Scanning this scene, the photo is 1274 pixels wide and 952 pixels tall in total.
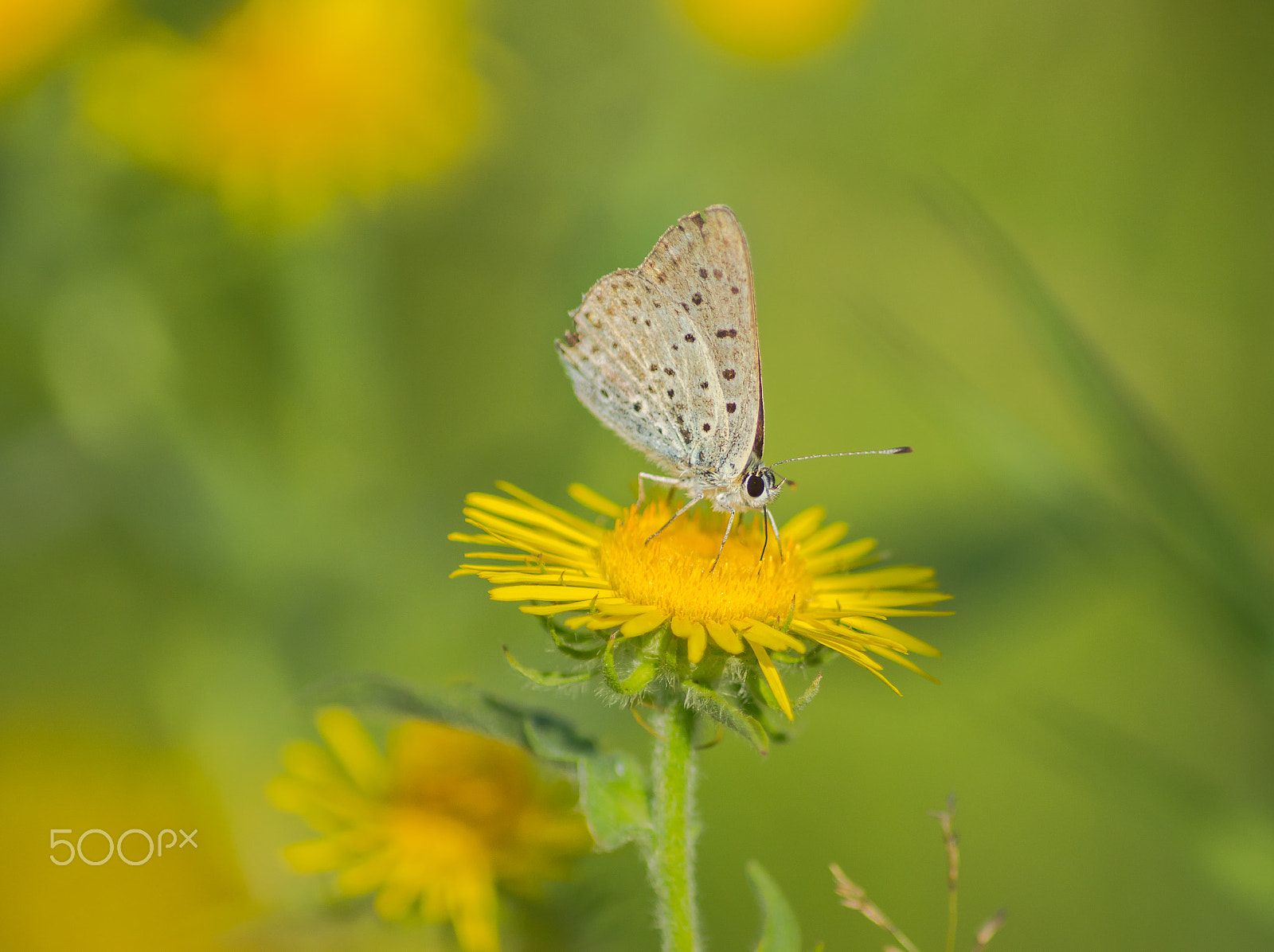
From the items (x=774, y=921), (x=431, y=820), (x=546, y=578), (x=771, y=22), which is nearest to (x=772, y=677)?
(x=774, y=921)

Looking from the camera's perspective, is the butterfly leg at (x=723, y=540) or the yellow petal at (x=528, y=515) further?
the yellow petal at (x=528, y=515)

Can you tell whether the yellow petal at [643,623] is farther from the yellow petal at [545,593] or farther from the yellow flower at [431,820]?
the yellow flower at [431,820]

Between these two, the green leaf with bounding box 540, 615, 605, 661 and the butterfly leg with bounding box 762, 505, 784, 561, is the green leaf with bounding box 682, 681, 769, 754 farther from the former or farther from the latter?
the butterfly leg with bounding box 762, 505, 784, 561

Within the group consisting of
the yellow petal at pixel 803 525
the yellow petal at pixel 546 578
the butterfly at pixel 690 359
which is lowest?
the yellow petal at pixel 546 578

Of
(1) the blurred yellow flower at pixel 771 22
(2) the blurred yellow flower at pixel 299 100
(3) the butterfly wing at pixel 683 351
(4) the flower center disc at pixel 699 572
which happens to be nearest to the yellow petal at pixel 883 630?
(4) the flower center disc at pixel 699 572

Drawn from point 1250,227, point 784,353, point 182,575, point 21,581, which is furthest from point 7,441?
point 1250,227

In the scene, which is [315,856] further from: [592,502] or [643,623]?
[592,502]
